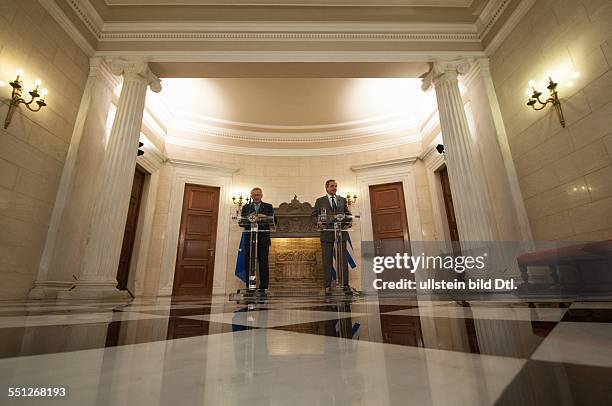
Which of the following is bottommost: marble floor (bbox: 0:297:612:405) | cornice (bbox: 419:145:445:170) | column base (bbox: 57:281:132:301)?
column base (bbox: 57:281:132:301)

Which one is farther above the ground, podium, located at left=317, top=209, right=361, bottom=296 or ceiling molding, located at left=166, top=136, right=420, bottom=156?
ceiling molding, located at left=166, top=136, right=420, bottom=156

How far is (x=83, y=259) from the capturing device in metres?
2.96

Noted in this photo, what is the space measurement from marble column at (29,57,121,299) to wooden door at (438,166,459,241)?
6.01m

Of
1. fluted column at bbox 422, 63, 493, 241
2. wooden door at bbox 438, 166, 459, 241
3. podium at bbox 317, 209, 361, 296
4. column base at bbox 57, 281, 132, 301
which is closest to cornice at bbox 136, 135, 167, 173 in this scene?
column base at bbox 57, 281, 132, 301

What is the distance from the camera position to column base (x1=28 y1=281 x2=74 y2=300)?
2.79 metres

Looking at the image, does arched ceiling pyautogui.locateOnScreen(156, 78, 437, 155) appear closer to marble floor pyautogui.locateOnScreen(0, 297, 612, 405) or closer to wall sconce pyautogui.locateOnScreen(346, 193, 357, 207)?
wall sconce pyautogui.locateOnScreen(346, 193, 357, 207)

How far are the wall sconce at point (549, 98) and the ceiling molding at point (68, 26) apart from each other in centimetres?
560

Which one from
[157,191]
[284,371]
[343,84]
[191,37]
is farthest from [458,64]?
[157,191]

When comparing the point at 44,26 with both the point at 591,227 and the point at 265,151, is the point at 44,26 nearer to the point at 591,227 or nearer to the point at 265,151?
the point at 265,151

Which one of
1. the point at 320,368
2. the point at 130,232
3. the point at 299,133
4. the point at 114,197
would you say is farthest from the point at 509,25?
the point at 130,232

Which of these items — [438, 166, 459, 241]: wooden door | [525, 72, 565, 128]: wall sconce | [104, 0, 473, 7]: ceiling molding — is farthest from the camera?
[438, 166, 459, 241]: wooden door

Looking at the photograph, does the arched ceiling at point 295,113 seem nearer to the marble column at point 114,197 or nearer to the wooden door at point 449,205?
the wooden door at point 449,205

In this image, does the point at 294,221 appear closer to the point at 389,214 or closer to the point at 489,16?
the point at 389,214

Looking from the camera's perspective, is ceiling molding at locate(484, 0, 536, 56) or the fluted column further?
ceiling molding at locate(484, 0, 536, 56)
